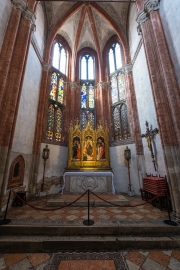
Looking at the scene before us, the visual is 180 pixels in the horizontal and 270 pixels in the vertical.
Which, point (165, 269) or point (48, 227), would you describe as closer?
point (165, 269)

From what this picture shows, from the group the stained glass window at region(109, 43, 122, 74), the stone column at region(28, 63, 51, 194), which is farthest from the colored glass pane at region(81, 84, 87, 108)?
the stone column at region(28, 63, 51, 194)

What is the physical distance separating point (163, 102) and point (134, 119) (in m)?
3.78

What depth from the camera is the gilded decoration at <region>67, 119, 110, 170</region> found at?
8.85m

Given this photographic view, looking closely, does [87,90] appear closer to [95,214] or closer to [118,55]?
[118,55]

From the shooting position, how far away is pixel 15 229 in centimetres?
366

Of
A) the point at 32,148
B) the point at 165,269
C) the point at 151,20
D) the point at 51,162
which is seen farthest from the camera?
the point at 51,162

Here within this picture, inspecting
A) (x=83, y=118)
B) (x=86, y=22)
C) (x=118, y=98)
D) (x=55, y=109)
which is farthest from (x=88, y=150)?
(x=86, y=22)

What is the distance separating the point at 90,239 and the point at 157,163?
4872 millimetres

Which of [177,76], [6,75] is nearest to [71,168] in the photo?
[6,75]

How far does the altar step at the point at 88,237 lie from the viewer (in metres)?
3.22

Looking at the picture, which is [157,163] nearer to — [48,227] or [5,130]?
[48,227]

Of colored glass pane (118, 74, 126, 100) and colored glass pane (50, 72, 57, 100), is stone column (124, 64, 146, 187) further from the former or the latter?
colored glass pane (50, 72, 57, 100)

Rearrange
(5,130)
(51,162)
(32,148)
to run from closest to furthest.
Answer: (5,130) < (32,148) < (51,162)

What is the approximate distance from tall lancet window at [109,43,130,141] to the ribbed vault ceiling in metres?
1.89
